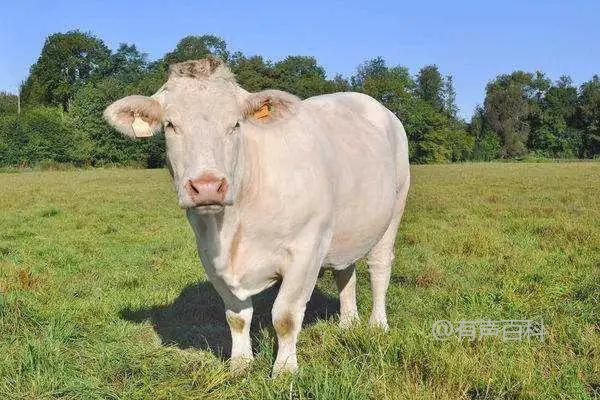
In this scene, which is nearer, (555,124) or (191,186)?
(191,186)

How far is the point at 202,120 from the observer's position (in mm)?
3568

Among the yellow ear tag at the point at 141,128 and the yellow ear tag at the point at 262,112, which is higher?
the yellow ear tag at the point at 262,112

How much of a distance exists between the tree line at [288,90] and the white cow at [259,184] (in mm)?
40166

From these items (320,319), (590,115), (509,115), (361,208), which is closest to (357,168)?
(361,208)

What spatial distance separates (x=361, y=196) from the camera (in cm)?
498

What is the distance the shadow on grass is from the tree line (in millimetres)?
38247

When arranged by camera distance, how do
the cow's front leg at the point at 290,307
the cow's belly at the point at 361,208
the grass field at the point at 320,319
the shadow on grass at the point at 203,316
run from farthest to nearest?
1. the shadow on grass at the point at 203,316
2. the cow's belly at the point at 361,208
3. the cow's front leg at the point at 290,307
4. the grass field at the point at 320,319

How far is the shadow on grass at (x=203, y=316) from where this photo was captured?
531 centimetres

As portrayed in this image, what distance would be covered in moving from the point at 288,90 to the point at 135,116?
222 ft

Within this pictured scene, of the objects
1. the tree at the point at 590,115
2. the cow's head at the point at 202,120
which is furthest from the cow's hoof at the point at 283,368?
the tree at the point at 590,115

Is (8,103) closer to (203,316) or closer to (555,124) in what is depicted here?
(555,124)

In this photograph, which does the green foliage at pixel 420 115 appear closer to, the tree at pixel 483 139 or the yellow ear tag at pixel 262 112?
the tree at pixel 483 139

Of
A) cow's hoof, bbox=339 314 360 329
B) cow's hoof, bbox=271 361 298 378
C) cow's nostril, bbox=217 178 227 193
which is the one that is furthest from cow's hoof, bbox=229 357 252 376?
cow's nostril, bbox=217 178 227 193

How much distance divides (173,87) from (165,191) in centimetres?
1931
